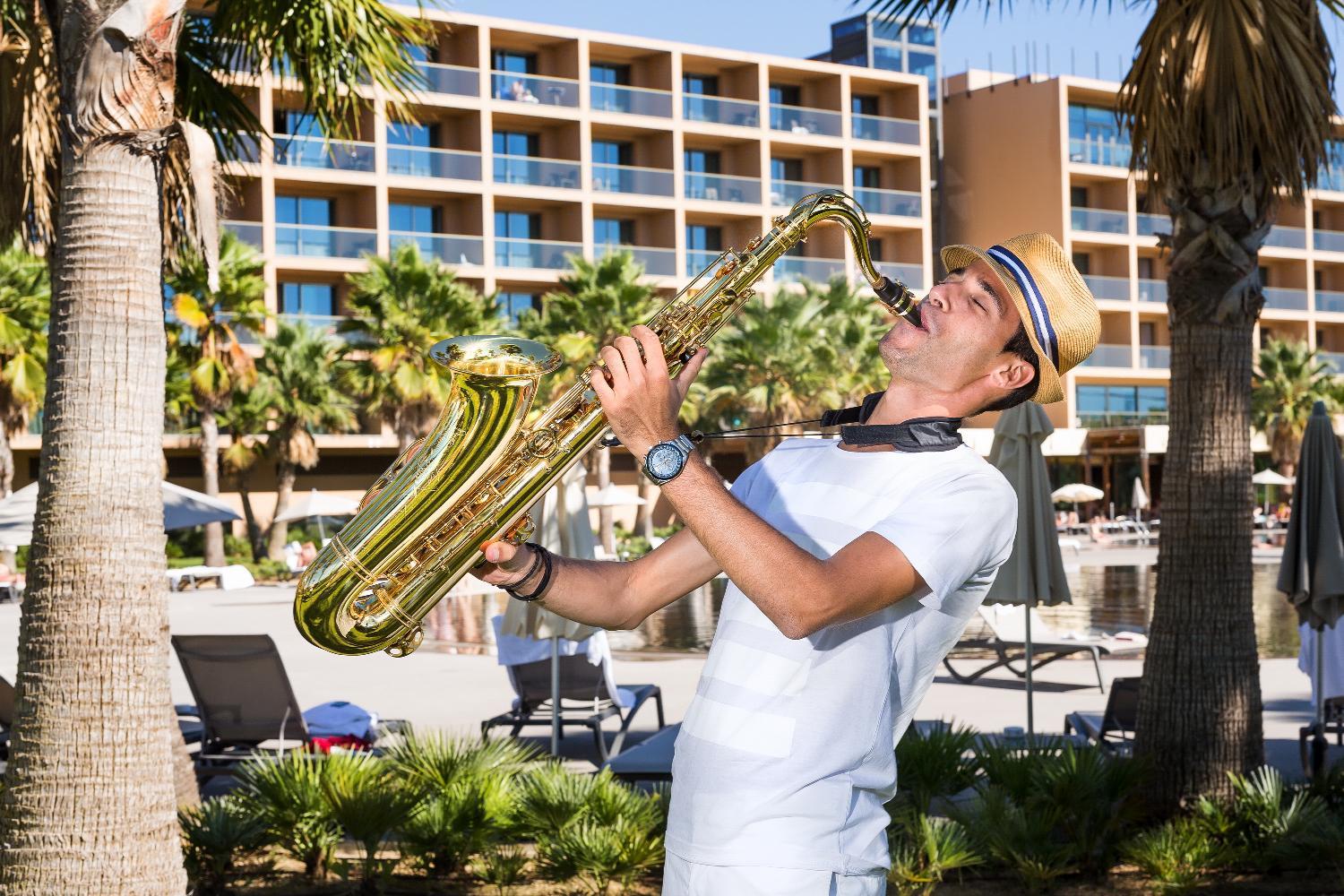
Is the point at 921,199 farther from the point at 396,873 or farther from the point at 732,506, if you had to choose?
the point at 732,506

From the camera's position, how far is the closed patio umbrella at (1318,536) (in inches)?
312

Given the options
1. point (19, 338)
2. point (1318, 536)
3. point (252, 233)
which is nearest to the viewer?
point (1318, 536)

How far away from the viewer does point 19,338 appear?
27359 mm

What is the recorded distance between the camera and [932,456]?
2361 mm

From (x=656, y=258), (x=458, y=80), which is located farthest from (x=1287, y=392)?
(x=458, y=80)

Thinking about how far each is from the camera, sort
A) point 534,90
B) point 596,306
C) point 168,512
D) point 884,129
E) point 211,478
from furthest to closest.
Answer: point 884,129 → point 534,90 → point 596,306 → point 211,478 → point 168,512

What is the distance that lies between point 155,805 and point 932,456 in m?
3.46

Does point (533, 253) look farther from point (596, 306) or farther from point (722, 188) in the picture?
point (596, 306)

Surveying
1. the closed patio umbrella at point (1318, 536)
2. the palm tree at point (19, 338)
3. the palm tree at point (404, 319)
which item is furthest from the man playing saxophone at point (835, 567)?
the palm tree at point (404, 319)

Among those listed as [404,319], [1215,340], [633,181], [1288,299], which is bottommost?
[1215,340]

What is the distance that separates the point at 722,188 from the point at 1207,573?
43.1 meters

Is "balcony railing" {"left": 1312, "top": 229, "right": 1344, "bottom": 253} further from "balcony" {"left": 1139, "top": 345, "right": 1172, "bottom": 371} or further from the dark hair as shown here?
the dark hair

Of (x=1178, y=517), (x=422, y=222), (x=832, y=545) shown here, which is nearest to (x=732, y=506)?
(x=832, y=545)

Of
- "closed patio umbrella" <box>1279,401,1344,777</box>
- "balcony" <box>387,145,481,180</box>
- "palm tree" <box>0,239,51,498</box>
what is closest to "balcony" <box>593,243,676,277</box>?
"balcony" <box>387,145,481,180</box>
